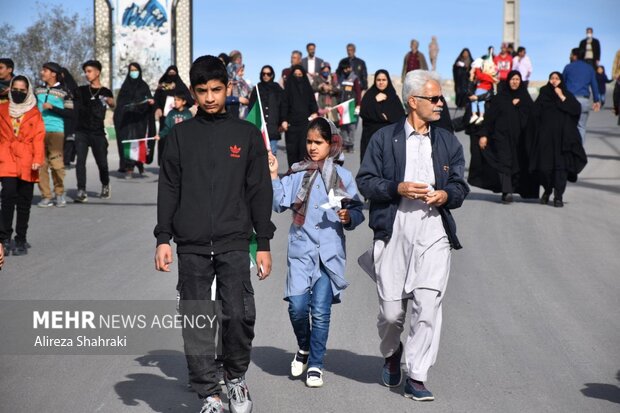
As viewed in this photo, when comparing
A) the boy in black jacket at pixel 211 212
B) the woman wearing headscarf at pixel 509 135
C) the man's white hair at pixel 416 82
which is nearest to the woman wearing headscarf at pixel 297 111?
the woman wearing headscarf at pixel 509 135

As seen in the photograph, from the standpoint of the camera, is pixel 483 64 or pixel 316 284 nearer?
pixel 316 284

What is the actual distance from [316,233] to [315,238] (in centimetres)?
3

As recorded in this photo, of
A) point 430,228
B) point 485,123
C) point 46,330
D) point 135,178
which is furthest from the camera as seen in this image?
point 135,178

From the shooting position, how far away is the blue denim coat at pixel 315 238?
659 cm

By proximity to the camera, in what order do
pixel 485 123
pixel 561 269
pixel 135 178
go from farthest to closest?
pixel 135 178, pixel 485 123, pixel 561 269

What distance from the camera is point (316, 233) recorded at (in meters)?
6.66

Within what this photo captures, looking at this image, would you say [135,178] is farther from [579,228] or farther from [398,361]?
[398,361]

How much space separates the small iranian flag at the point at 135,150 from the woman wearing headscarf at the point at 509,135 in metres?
5.85

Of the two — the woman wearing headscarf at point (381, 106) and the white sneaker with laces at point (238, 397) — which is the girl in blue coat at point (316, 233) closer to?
the white sneaker with laces at point (238, 397)

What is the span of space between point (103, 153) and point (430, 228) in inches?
420

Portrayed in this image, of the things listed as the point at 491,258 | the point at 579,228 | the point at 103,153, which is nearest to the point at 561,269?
the point at 491,258

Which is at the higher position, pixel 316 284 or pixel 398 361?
pixel 316 284

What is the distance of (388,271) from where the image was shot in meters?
6.37

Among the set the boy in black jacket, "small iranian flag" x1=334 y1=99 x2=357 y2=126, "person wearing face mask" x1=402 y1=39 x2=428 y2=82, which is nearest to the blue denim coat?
the boy in black jacket
